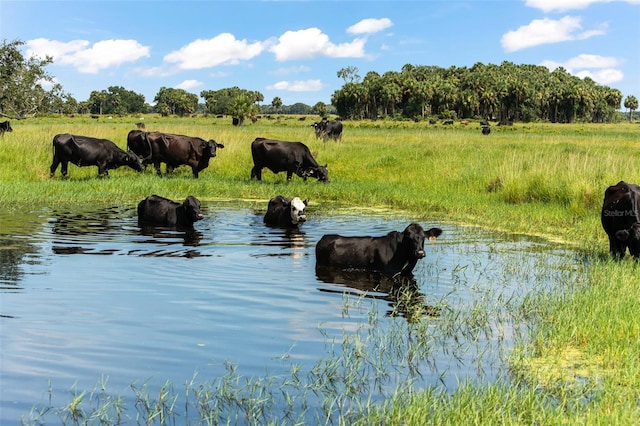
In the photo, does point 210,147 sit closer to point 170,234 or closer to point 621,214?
point 170,234

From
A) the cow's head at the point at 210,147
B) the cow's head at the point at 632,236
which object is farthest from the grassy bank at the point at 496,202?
the cow's head at the point at 210,147

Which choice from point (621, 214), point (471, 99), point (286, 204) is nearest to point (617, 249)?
point (621, 214)

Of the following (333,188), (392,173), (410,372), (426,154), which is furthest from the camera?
(426,154)

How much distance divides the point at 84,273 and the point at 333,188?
40.0 ft

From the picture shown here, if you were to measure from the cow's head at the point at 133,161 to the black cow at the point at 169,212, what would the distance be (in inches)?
366

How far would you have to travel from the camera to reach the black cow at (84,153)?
22.6m

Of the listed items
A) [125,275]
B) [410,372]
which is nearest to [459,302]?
[410,372]

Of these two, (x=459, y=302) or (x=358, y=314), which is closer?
(x=358, y=314)

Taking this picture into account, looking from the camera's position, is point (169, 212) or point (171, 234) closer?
point (171, 234)

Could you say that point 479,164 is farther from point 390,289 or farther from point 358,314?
point 358,314

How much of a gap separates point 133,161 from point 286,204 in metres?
11.1

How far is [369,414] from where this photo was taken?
4.62 m

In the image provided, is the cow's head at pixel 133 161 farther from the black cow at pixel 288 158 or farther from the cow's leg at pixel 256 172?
the black cow at pixel 288 158

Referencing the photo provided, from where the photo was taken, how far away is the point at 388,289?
9.19 meters
